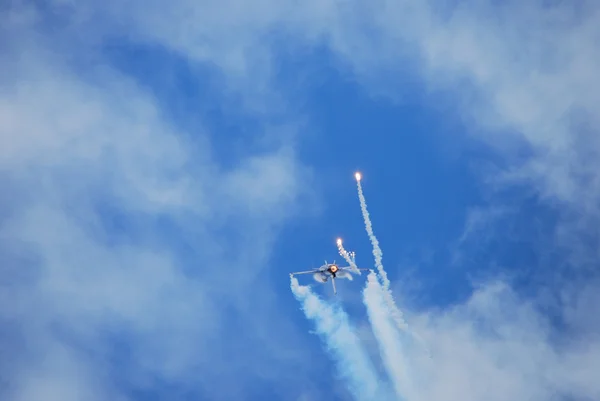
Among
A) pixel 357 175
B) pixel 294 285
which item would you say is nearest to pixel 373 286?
pixel 294 285

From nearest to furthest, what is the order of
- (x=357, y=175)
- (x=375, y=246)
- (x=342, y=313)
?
1. (x=357, y=175)
2. (x=375, y=246)
3. (x=342, y=313)

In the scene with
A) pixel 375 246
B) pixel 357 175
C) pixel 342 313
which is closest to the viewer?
pixel 357 175

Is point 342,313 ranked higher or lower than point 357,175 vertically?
lower

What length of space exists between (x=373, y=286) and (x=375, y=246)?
428 inches

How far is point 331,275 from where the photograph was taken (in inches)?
5507

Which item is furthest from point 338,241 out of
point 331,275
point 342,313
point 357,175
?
point 342,313

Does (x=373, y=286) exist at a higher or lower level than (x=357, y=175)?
lower

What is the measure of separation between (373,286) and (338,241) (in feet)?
60.5

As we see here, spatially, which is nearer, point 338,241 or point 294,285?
point 338,241

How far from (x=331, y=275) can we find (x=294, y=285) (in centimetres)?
1894

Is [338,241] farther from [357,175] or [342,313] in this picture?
[342,313]

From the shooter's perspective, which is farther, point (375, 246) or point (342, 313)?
point (342, 313)

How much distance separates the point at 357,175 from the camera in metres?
135

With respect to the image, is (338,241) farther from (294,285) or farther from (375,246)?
(294,285)
